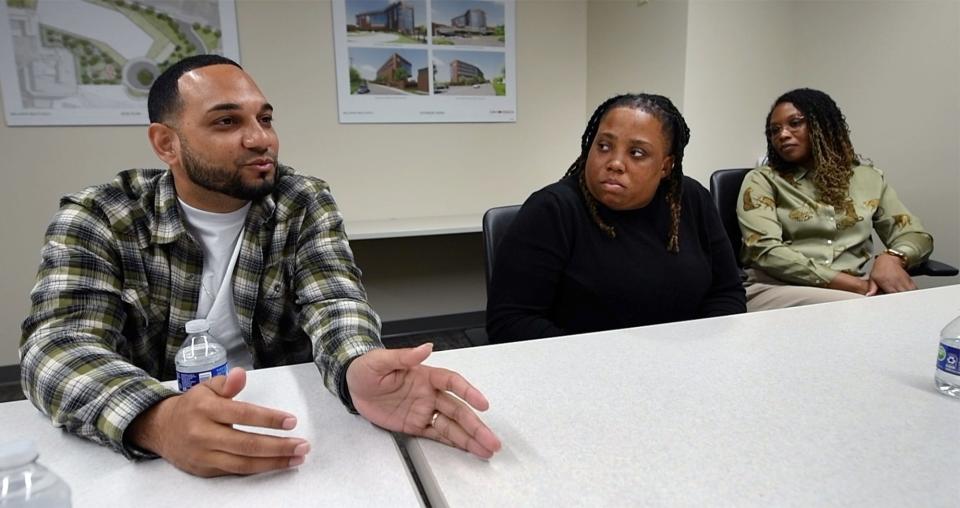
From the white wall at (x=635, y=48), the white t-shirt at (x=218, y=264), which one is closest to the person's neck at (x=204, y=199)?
the white t-shirt at (x=218, y=264)

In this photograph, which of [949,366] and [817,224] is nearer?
[949,366]

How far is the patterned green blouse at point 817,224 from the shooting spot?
6.77ft

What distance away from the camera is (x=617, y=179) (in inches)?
54.9

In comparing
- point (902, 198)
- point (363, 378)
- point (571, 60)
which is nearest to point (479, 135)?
point (571, 60)

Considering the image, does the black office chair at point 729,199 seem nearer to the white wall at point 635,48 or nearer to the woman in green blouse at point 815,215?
the woman in green blouse at point 815,215

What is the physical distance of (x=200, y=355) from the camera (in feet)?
3.61

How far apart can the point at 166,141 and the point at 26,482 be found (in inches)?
32.2

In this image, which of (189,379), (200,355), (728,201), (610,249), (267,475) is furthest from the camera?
(728,201)

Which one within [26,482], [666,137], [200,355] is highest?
[666,137]

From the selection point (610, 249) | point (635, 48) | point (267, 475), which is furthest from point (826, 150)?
point (267, 475)

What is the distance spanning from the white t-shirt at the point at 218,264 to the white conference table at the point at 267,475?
373mm

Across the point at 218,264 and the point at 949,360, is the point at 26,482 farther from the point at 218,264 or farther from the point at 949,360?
the point at 949,360

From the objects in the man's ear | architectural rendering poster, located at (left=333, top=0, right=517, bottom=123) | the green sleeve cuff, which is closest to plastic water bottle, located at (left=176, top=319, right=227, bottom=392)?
the green sleeve cuff

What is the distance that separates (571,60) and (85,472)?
121 inches
